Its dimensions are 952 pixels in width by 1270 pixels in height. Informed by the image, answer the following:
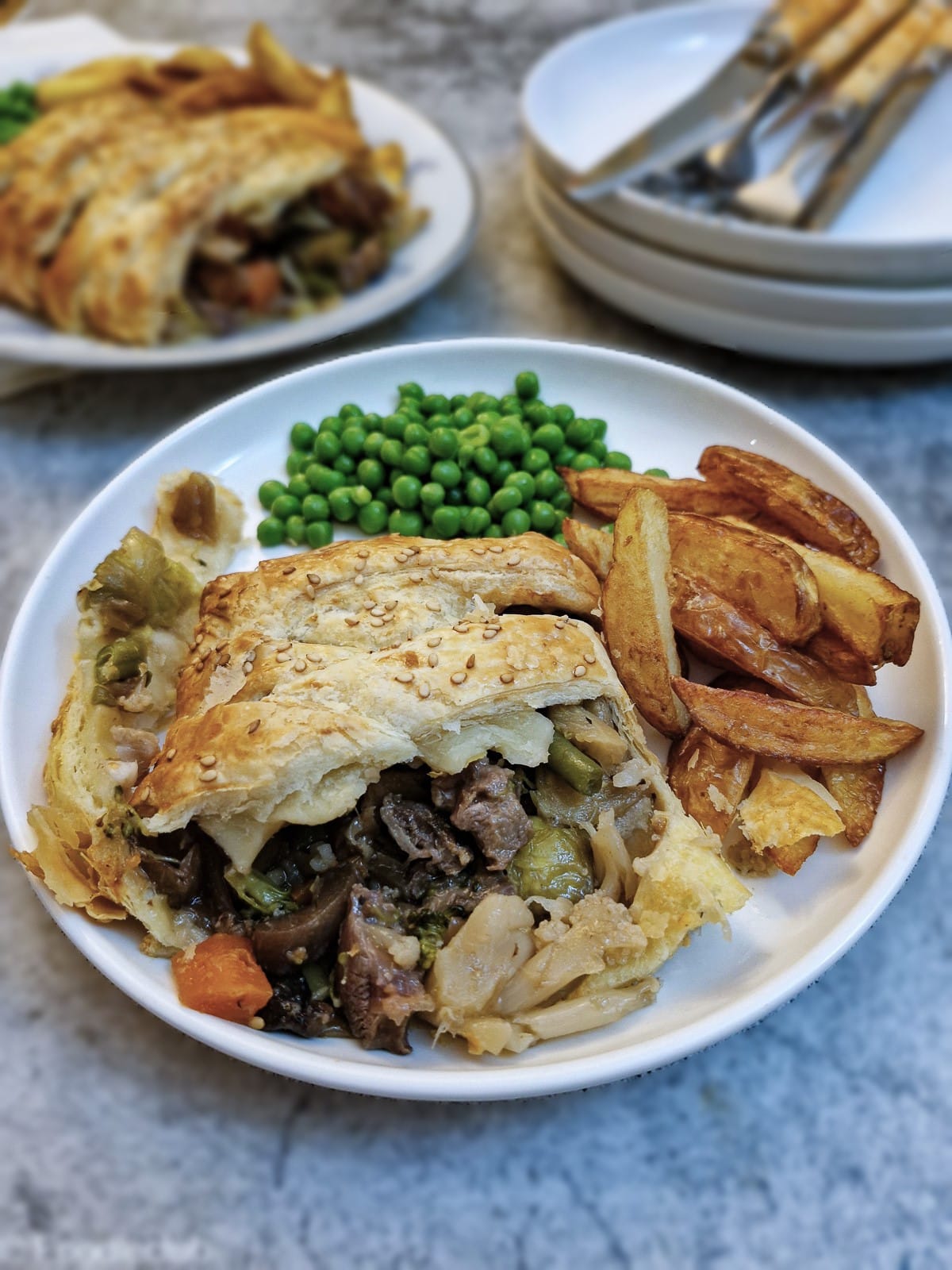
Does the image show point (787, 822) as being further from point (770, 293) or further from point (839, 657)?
point (770, 293)

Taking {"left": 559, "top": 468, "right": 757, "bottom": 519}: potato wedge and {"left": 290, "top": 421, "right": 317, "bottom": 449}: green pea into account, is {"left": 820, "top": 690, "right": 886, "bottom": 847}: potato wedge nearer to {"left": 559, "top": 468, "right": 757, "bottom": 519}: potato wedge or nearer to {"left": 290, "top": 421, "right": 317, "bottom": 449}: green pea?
{"left": 559, "top": 468, "right": 757, "bottom": 519}: potato wedge

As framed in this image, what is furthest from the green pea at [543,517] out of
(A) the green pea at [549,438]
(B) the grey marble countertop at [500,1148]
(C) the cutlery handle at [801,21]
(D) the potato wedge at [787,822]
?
(C) the cutlery handle at [801,21]

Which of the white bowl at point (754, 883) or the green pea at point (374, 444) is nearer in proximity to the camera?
the white bowl at point (754, 883)

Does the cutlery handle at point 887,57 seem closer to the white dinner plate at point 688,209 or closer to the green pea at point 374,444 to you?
the white dinner plate at point 688,209

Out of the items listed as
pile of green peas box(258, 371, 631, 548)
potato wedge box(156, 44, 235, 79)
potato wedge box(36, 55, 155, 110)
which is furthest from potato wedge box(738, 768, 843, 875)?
potato wedge box(36, 55, 155, 110)

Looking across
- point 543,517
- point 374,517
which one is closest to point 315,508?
point 374,517

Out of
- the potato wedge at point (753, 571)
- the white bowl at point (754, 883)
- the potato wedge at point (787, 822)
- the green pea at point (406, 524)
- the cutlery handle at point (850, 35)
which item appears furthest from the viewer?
the cutlery handle at point (850, 35)

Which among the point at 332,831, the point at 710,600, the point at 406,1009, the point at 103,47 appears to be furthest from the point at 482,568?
the point at 103,47
